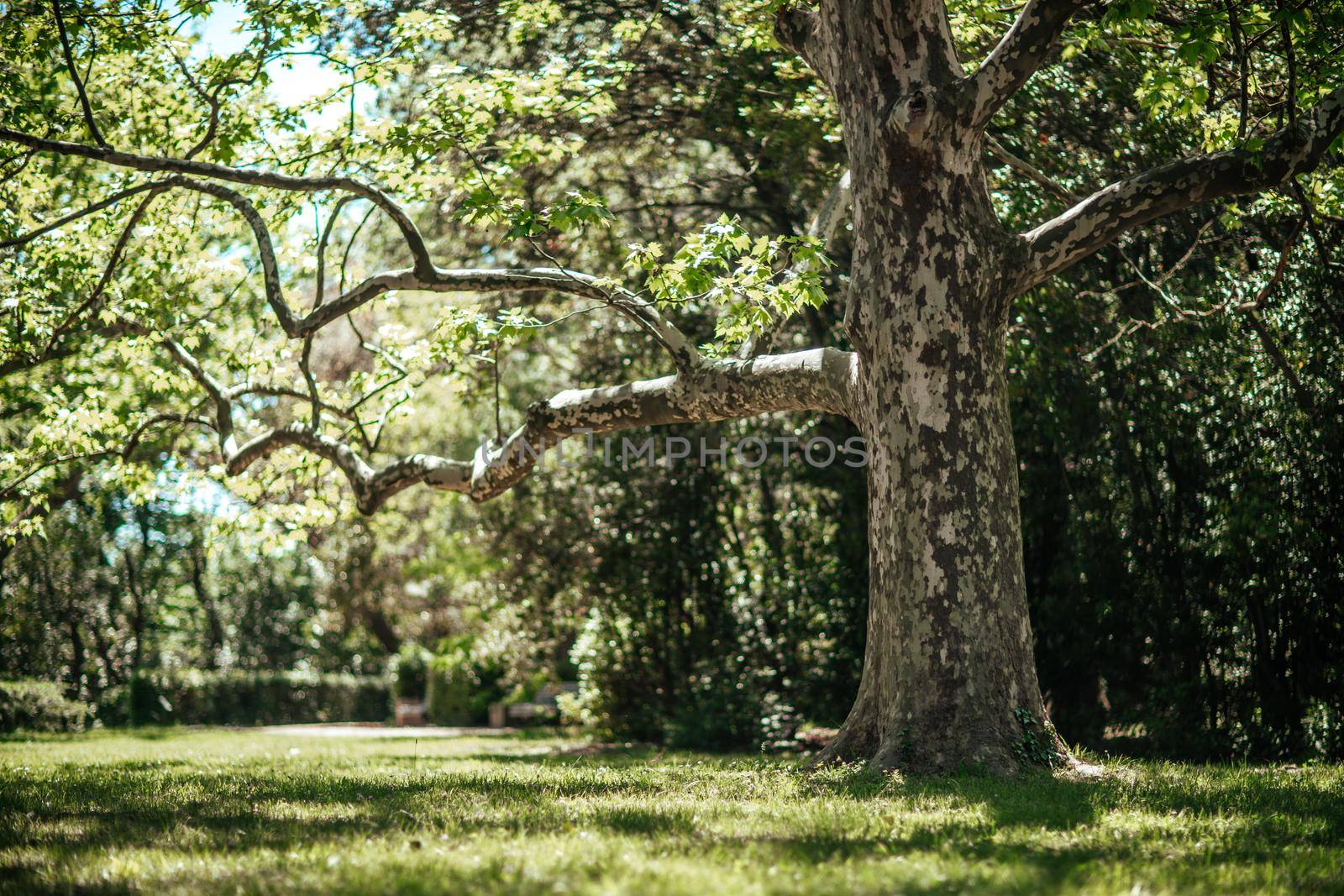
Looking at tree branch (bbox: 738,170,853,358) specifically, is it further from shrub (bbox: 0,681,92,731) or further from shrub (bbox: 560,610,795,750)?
shrub (bbox: 0,681,92,731)

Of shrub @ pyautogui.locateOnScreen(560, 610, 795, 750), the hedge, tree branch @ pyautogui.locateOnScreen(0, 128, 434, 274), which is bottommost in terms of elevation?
the hedge

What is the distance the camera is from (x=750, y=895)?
3.59 m

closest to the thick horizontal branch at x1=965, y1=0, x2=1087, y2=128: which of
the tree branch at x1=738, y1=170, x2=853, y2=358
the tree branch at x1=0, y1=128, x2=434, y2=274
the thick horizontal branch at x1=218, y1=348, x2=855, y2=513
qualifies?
the thick horizontal branch at x1=218, y1=348, x2=855, y2=513

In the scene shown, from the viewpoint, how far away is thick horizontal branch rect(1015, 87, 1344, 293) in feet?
24.1

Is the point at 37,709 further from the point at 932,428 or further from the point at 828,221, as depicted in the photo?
the point at 932,428

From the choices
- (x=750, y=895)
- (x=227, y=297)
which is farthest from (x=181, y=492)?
(x=750, y=895)

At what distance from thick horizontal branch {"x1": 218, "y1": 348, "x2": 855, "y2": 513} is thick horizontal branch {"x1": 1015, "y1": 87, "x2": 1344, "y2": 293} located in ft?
5.73

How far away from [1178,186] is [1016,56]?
1.58 metres

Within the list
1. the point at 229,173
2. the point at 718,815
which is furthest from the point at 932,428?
the point at 229,173

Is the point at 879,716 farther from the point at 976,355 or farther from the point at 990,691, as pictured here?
the point at 976,355

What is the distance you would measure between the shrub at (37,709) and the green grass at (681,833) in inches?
475

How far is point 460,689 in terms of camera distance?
2372cm

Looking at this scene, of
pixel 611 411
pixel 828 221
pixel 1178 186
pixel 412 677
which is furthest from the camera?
pixel 412 677

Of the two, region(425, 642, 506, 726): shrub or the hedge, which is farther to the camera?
region(425, 642, 506, 726): shrub
